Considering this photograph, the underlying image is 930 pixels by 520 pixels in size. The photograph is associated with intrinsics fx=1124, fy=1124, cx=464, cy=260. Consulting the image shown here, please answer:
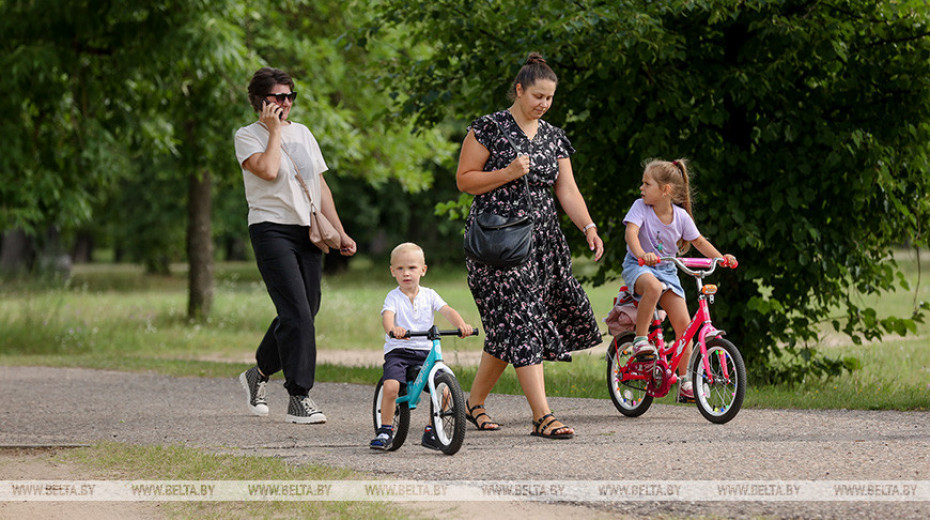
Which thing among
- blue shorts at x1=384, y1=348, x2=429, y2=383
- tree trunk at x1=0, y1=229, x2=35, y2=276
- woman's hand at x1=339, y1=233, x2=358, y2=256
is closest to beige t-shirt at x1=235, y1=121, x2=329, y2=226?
woman's hand at x1=339, y1=233, x2=358, y2=256

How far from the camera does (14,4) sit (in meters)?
14.0

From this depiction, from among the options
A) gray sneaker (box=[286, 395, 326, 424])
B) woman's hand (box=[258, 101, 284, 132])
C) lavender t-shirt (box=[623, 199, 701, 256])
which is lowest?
gray sneaker (box=[286, 395, 326, 424])

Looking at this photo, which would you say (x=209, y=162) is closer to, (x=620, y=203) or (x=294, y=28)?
(x=294, y=28)

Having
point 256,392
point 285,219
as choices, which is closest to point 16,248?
point 256,392

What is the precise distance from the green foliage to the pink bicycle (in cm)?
182

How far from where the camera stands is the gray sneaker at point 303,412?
6.93m

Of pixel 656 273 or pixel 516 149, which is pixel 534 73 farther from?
pixel 656 273

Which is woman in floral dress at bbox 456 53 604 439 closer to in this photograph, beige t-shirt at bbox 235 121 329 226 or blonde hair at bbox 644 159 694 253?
blonde hair at bbox 644 159 694 253

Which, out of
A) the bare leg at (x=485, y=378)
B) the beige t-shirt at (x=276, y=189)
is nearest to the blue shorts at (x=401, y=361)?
the bare leg at (x=485, y=378)

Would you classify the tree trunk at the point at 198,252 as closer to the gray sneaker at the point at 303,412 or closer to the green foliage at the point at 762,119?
the green foliage at the point at 762,119

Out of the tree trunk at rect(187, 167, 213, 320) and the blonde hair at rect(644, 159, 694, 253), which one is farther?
the tree trunk at rect(187, 167, 213, 320)

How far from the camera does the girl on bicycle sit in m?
6.77

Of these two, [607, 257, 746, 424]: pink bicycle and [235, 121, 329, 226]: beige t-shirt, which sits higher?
[235, 121, 329, 226]: beige t-shirt

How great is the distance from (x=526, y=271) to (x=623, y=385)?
55.7 inches
